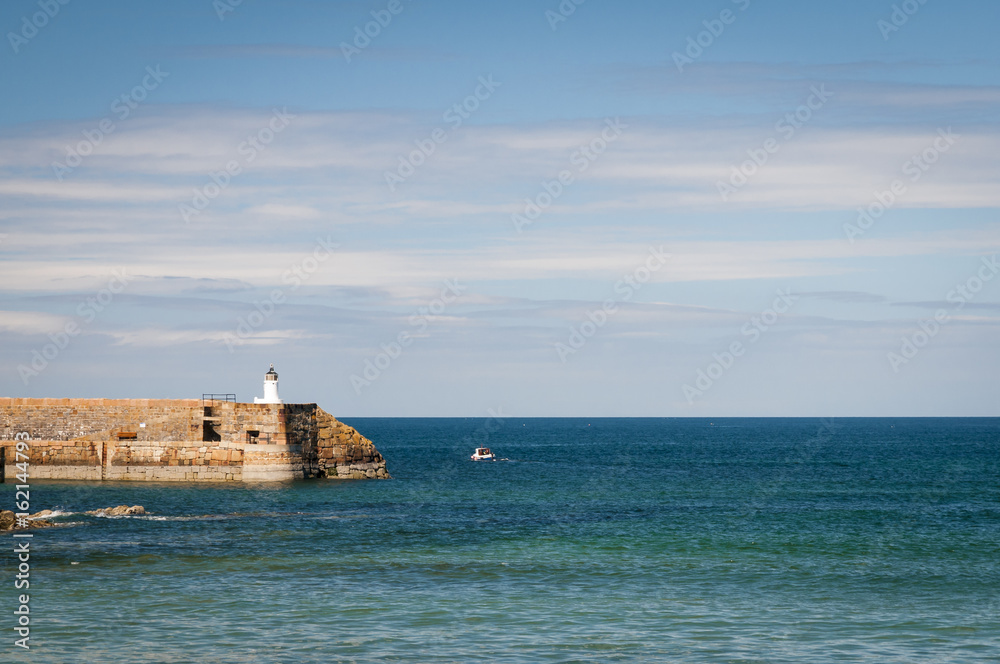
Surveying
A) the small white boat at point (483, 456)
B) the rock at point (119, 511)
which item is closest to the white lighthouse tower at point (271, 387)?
the rock at point (119, 511)

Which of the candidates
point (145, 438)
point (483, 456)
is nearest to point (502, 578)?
point (145, 438)

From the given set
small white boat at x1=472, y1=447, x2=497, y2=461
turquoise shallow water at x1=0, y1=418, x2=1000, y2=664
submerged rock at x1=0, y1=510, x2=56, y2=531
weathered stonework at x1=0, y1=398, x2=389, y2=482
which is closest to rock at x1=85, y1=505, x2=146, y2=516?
turquoise shallow water at x1=0, y1=418, x2=1000, y2=664

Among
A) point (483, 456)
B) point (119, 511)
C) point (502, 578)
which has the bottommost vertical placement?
point (502, 578)

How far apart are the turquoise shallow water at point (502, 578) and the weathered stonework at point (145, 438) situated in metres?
1.95

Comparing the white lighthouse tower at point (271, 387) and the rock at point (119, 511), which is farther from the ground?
the white lighthouse tower at point (271, 387)

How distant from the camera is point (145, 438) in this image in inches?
2048

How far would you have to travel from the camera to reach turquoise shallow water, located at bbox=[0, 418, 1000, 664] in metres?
19.9

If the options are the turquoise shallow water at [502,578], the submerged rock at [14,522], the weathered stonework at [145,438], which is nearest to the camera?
the turquoise shallow water at [502,578]

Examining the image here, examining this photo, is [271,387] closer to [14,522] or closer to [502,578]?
[14,522]

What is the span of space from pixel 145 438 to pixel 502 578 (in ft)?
101

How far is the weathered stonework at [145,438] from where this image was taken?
5131cm

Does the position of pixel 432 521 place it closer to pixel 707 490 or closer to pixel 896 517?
pixel 896 517

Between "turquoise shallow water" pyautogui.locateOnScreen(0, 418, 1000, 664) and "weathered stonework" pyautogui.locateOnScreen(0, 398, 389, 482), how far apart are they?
195cm

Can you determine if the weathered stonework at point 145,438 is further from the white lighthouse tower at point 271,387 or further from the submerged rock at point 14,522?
the submerged rock at point 14,522
